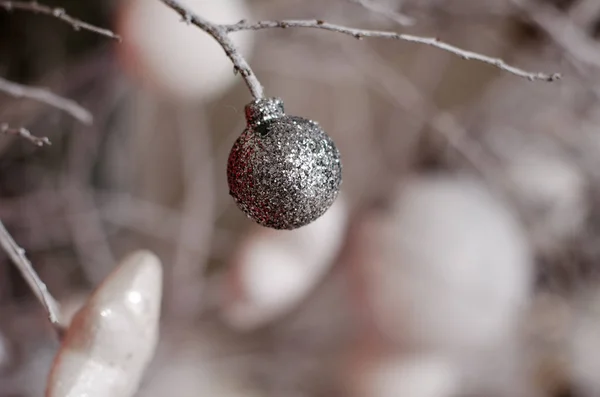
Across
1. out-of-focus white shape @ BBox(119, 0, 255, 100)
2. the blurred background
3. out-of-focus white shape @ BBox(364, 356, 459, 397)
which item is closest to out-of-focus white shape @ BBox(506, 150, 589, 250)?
the blurred background

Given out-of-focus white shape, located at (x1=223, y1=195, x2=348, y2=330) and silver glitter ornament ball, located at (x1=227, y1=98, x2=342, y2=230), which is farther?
out-of-focus white shape, located at (x1=223, y1=195, x2=348, y2=330)

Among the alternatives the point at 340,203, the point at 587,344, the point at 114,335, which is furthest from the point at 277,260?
the point at 587,344

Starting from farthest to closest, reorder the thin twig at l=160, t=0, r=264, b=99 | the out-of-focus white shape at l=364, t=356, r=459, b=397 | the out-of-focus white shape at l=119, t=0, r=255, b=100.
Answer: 1. the out-of-focus white shape at l=364, t=356, r=459, b=397
2. the out-of-focus white shape at l=119, t=0, r=255, b=100
3. the thin twig at l=160, t=0, r=264, b=99

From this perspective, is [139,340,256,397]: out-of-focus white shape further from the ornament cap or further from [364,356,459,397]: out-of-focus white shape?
the ornament cap

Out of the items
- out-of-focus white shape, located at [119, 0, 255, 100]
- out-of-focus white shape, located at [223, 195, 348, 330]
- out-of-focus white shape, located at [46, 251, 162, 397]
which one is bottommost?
out-of-focus white shape, located at [46, 251, 162, 397]

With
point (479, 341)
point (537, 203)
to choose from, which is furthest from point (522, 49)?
point (479, 341)
